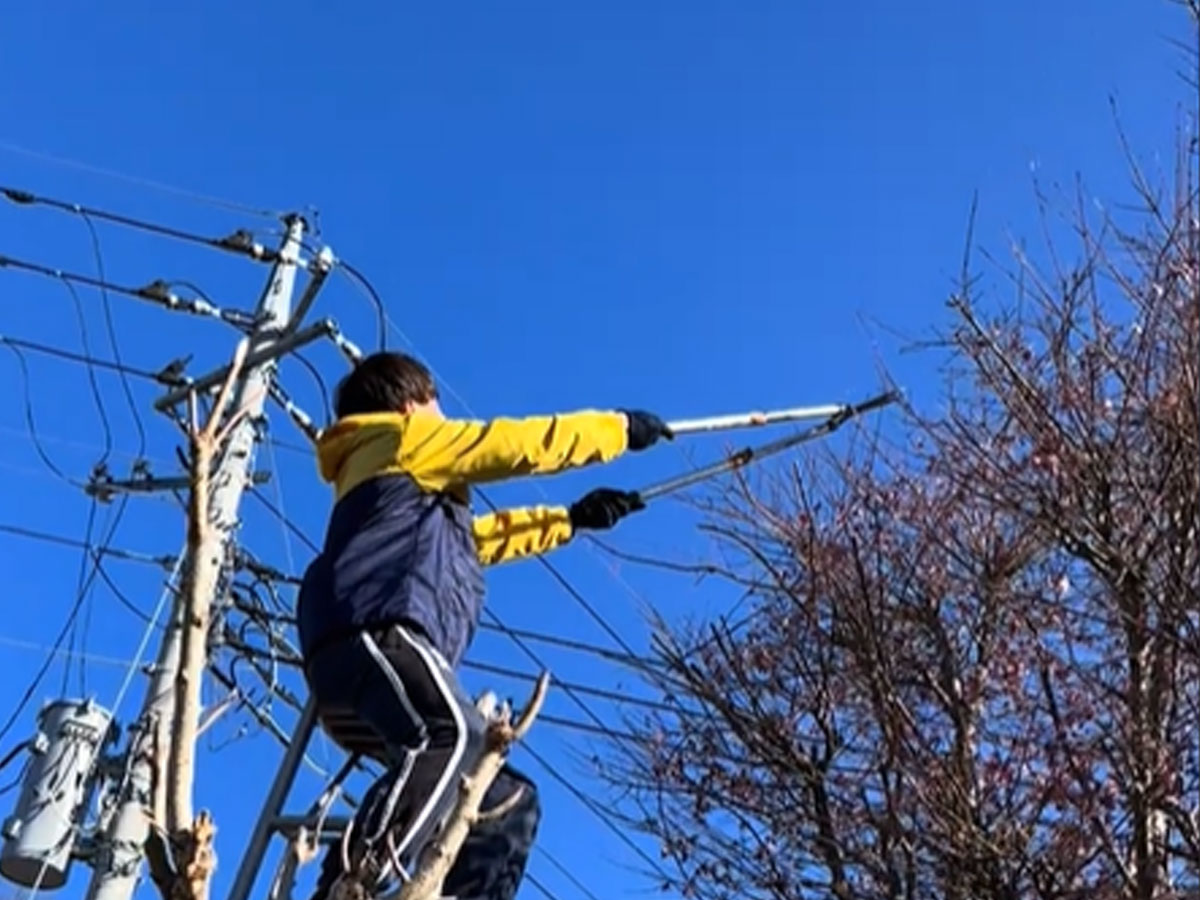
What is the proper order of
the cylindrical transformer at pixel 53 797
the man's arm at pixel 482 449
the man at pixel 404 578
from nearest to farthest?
the man at pixel 404 578 → the man's arm at pixel 482 449 → the cylindrical transformer at pixel 53 797

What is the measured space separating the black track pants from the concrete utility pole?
6.92 ft

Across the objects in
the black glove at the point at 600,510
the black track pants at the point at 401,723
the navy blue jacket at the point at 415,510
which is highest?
the black glove at the point at 600,510

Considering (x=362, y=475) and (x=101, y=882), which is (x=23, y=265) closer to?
(x=101, y=882)

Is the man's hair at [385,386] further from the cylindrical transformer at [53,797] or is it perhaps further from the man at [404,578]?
the cylindrical transformer at [53,797]

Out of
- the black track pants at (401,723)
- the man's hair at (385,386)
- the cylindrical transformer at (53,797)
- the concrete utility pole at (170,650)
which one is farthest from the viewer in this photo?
the cylindrical transformer at (53,797)

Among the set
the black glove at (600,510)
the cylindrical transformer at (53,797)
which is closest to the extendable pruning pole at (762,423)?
the black glove at (600,510)

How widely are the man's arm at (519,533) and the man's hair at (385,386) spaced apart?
53 cm

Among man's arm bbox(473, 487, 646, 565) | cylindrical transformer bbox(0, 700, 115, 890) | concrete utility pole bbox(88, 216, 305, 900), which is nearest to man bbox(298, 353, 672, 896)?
man's arm bbox(473, 487, 646, 565)

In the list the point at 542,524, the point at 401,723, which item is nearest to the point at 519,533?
the point at 542,524

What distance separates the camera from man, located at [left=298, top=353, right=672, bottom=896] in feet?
8.02

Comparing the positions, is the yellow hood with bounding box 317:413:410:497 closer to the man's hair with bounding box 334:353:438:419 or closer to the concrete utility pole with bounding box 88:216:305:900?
the man's hair with bounding box 334:353:438:419

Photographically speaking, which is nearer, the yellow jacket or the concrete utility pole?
the yellow jacket

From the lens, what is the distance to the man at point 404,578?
2.45 metres

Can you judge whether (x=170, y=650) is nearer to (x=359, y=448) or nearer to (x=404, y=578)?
(x=359, y=448)
